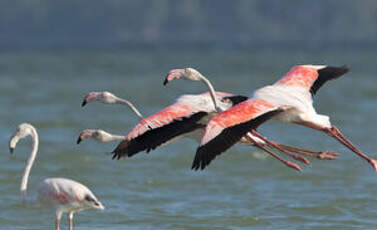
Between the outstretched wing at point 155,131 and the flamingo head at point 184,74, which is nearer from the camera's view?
the outstretched wing at point 155,131

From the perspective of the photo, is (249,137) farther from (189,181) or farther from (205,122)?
(189,181)

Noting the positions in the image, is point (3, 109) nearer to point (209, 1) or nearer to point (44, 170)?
point (44, 170)

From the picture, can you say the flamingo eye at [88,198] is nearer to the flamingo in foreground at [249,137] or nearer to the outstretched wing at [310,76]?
the flamingo in foreground at [249,137]

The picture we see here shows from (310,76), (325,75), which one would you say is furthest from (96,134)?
(325,75)

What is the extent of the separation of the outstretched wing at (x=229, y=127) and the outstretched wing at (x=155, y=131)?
0.69 m

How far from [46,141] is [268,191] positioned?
553cm

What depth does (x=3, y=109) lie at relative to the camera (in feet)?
75.4

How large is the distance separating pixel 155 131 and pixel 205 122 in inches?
27.8

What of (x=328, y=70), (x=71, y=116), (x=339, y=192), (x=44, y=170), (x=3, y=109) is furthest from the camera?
(x=3, y=109)

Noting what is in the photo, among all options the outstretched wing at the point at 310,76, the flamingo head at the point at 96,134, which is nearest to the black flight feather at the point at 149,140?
the flamingo head at the point at 96,134

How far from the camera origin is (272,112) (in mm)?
9094

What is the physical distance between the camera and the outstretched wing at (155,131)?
918 cm

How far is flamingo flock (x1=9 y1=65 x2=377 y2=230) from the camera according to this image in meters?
8.44

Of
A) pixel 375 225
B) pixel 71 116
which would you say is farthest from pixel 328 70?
pixel 71 116
